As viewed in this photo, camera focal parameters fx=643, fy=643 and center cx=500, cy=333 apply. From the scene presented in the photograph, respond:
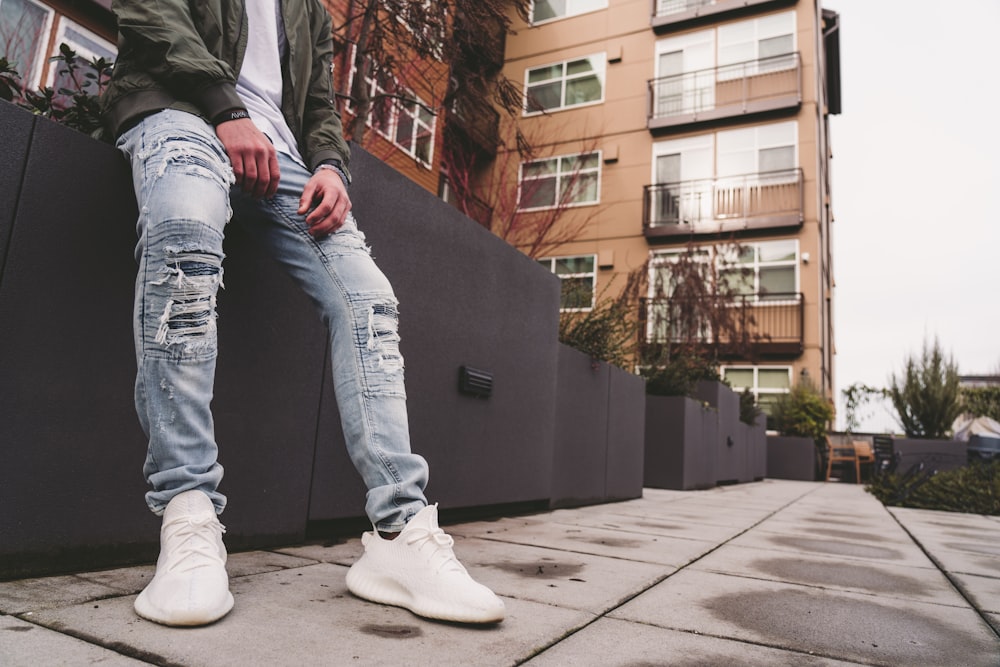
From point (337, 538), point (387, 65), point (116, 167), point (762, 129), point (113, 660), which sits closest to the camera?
point (113, 660)

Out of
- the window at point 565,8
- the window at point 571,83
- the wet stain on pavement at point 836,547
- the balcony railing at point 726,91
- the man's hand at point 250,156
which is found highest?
the window at point 565,8

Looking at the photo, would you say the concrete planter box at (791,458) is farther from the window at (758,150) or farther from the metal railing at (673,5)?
the metal railing at (673,5)

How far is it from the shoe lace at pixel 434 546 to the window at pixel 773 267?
14.3 metres

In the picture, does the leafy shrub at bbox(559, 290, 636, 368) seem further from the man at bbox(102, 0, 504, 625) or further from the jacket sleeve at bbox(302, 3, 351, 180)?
the man at bbox(102, 0, 504, 625)

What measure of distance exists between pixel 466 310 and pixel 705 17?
16.2 metres

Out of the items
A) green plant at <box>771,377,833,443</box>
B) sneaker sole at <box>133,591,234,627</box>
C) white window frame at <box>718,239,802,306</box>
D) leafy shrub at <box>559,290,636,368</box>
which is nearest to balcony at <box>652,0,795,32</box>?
white window frame at <box>718,239,802,306</box>

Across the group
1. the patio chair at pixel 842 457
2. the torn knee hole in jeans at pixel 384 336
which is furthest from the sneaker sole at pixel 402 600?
the patio chair at pixel 842 457

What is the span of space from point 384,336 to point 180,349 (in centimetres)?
45

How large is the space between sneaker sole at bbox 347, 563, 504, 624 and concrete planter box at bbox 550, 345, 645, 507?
2677 mm

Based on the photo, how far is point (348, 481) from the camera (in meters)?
2.30

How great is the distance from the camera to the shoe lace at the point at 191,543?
3.92 ft

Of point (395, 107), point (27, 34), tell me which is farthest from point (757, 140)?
point (27, 34)

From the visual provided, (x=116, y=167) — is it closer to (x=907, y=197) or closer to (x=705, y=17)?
(x=705, y=17)

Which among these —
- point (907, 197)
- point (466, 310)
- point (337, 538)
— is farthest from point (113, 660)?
point (907, 197)
